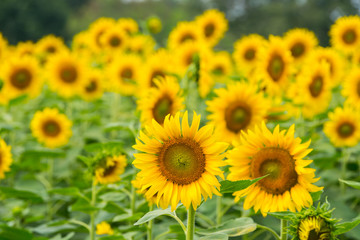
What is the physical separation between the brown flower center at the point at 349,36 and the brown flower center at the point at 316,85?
127 centimetres

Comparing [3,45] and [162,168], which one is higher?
[3,45]

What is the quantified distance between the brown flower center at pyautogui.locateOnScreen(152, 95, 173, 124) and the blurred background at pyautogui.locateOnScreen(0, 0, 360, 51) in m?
13.8

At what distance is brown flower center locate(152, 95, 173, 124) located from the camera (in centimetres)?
231

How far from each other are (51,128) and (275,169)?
252 cm

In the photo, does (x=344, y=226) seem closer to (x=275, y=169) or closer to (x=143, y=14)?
(x=275, y=169)

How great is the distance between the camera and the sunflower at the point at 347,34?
13.5 feet

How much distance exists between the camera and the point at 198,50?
364 cm

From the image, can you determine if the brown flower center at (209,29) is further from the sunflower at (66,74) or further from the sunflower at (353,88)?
the sunflower at (353,88)

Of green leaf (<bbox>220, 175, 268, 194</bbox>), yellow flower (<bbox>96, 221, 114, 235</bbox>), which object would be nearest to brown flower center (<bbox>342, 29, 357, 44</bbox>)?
yellow flower (<bbox>96, 221, 114, 235</bbox>)

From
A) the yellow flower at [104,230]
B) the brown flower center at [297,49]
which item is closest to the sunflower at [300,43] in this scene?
the brown flower center at [297,49]

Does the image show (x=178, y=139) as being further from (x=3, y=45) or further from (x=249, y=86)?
(x=3, y=45)

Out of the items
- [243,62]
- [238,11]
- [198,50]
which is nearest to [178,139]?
[198,50]

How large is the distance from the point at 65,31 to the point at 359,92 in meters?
18.4

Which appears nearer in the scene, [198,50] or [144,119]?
[144,119]
